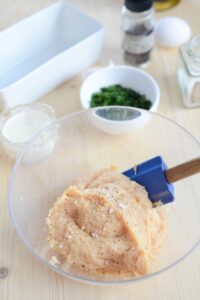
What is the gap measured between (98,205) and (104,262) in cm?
9

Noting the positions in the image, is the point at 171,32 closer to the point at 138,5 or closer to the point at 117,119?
the point at 138,5

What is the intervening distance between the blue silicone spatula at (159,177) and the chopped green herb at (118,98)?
0.24 meters

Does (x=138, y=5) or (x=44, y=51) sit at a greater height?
(x=138, y=5)

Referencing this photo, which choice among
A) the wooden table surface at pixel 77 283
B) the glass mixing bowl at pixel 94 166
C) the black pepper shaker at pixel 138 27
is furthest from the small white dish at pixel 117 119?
the black pepper shaker at pixel 138 27

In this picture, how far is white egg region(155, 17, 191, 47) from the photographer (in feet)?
3.75

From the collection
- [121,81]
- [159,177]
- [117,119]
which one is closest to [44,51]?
[121,81]

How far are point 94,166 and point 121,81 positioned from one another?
248 millimetres

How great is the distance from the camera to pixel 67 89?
1087 millimetres

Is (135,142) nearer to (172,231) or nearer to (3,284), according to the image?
(172,231)

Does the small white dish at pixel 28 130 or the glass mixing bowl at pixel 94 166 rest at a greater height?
the small white dish at pixel 28 130

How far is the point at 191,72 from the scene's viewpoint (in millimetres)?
969

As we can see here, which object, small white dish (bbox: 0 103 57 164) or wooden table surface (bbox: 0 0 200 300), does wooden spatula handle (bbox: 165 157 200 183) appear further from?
small white dish (bbox: 0 103 57 164)

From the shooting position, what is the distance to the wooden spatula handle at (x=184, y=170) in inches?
27.5

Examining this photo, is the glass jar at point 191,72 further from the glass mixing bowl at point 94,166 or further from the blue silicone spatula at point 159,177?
the blue silicone spatula at point 159,177
